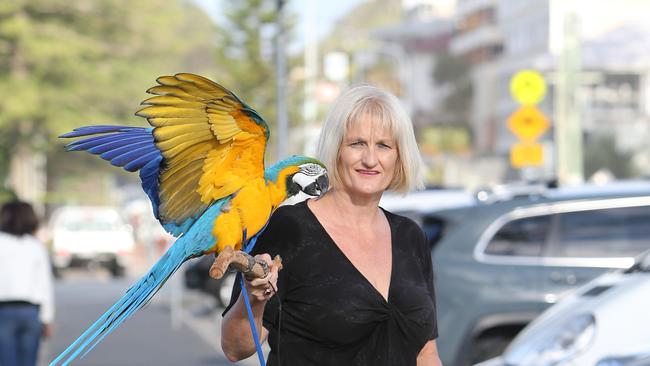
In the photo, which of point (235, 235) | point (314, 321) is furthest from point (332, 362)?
point (235, 235)

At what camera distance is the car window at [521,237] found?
32.9ft

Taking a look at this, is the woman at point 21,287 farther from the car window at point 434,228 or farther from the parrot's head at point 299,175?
the parrot's head at point 299,175

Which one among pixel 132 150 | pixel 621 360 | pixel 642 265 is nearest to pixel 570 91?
pixel 642 265

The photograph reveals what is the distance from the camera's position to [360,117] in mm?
4340

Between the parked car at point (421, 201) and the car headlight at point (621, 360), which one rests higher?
the parked car at point (421, 201)

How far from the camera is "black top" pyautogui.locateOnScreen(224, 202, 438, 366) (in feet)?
13.9

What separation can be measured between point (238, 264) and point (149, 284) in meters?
0.22

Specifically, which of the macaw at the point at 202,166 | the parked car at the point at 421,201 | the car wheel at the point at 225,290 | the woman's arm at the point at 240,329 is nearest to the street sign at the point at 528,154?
the car wheel at the point at 225,290

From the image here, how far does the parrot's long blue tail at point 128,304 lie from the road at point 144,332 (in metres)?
6.42

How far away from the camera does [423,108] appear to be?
96.1 metres

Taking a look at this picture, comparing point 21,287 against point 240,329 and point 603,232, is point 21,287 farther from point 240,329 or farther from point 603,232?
point 240,329

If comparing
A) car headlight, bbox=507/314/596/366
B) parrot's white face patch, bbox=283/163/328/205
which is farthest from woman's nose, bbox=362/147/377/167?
car headlight, bbox=507/314/596/366

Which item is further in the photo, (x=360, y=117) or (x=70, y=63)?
(x=70, y=63)

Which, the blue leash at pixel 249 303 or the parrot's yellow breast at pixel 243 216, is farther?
the blue leash at pixel 249 303
